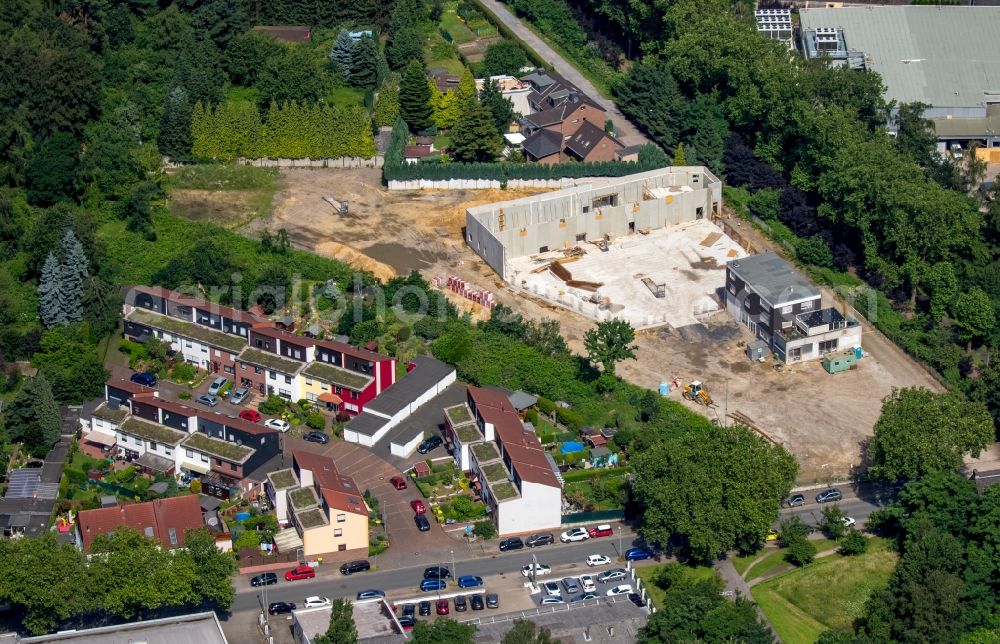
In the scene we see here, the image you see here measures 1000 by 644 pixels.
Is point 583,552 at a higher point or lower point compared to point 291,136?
lower

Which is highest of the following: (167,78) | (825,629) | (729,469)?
(167,78)

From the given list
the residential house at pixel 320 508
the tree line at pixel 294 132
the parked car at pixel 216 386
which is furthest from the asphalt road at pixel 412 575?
the tree line at pixel 294 132

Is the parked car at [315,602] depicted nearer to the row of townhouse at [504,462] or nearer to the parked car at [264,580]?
the parked car at [264,580]

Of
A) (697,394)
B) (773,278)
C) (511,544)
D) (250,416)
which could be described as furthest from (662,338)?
(250,416)

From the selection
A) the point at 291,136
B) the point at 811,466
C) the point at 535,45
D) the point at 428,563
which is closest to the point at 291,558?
the point at 428,563

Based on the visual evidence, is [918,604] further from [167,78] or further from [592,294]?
[167,78]
